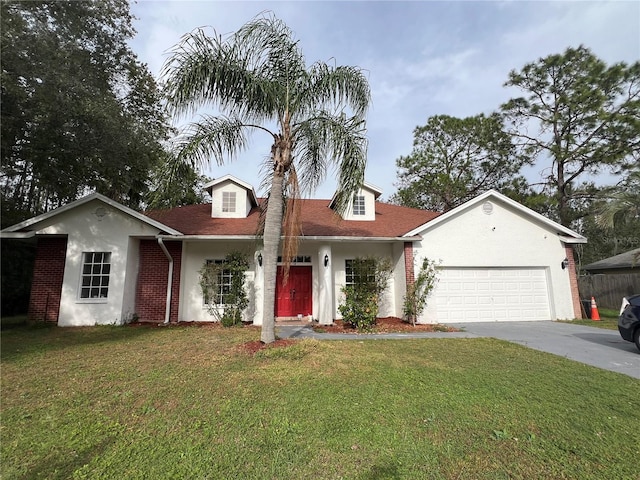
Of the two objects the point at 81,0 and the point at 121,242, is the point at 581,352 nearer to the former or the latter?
the point at 121,242

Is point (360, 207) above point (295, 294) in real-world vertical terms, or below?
above

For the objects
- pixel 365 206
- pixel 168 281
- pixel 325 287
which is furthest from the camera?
pixel 365 206

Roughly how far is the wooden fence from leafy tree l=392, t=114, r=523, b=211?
8224 millimetres

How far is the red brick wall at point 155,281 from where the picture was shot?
37.1 feet

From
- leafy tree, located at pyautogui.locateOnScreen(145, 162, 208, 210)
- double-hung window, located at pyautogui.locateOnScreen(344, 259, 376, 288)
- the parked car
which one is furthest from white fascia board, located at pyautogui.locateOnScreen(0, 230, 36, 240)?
the parked car

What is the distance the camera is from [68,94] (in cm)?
990

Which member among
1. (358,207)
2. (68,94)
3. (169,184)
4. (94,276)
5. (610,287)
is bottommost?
(610,287)

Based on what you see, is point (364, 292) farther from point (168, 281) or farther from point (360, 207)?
point (168, 281)

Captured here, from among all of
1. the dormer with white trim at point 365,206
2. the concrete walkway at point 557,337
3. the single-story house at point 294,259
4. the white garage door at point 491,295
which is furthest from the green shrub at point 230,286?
the white garage door at point 491,295

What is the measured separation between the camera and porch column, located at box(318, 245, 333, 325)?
11.1 metres

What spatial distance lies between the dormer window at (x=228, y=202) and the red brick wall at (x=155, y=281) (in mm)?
2586

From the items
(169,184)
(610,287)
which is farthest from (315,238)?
(610,287)

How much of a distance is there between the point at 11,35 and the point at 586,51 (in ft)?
93.6

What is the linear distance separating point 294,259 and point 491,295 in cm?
777
